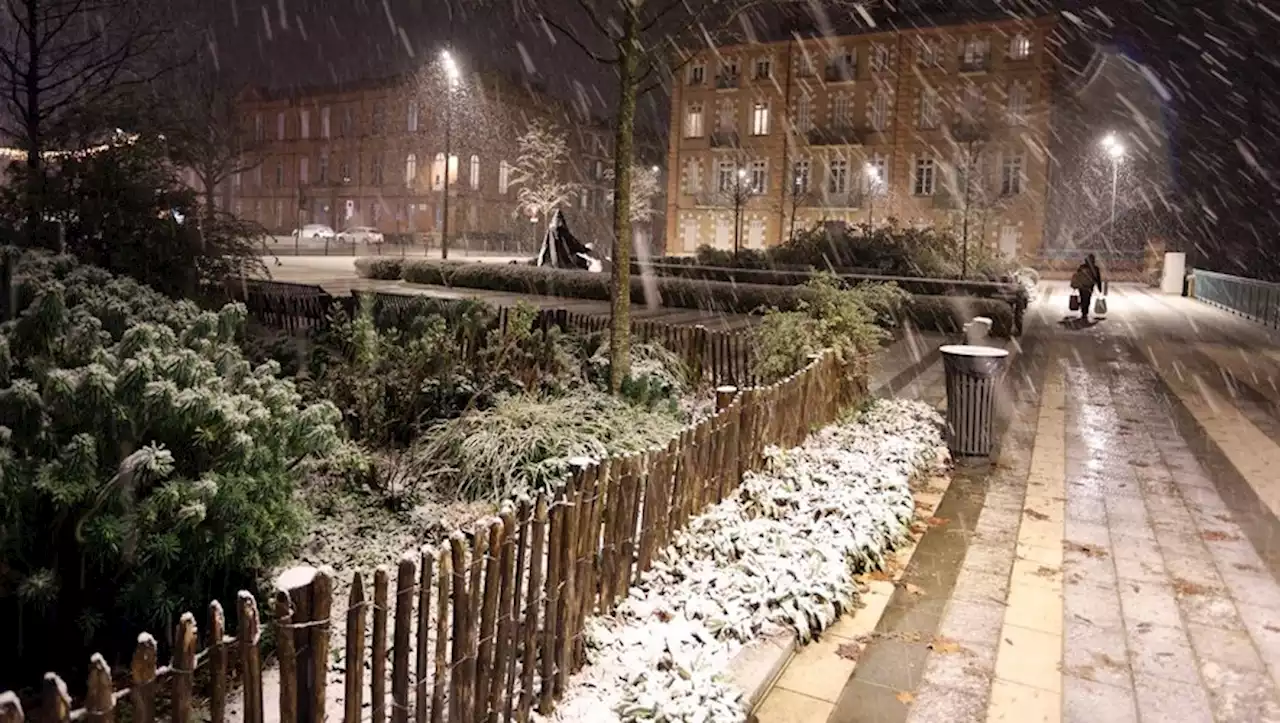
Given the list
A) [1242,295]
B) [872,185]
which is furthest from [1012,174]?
[1242,295]

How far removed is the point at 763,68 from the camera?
172 feet

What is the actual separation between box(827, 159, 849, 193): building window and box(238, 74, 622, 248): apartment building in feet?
63.5

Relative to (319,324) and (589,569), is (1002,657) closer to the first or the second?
(589,569)

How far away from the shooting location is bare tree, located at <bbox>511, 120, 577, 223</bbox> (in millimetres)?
54375

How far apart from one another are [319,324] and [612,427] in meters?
7.02

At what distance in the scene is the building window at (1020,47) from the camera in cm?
4516

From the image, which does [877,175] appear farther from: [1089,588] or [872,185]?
[1089,588]

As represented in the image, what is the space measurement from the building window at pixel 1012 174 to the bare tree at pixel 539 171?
24072 millimetres

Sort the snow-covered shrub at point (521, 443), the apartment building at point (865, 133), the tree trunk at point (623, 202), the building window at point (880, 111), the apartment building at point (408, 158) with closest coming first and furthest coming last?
the snow-covered shrub at point (521, 443) < the tree trunk at point (623, 202) < the apartment building at point (865, 133) < the building window at point (880, 111) < the apartment building at point (408, 158)

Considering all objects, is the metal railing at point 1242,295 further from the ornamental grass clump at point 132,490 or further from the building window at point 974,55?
the ornamental grass clump at point 132,490

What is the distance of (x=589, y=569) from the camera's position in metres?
3.93

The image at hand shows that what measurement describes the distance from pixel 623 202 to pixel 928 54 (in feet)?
148

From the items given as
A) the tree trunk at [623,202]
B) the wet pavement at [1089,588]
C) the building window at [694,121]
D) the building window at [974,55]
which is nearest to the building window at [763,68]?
the building window at [694,121]

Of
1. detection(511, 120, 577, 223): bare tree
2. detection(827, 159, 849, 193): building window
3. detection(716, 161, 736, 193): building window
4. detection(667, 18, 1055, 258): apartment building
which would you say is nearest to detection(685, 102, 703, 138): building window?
detection(667, 18, 1055, 258): apartment building
